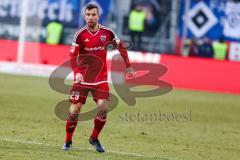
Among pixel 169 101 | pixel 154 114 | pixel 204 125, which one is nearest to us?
pixel 204 125

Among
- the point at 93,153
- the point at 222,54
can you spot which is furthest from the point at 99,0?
the point at 93,153

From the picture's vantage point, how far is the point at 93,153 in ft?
37.0

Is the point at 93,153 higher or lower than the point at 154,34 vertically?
higher

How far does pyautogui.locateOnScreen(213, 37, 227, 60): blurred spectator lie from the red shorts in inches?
839

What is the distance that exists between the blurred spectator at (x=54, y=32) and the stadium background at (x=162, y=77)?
23 centimetres

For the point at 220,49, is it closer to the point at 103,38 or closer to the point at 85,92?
the point at 103,38

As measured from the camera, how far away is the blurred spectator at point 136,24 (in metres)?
32.2

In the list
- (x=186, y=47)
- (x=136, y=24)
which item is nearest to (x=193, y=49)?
(x=186, y=47)

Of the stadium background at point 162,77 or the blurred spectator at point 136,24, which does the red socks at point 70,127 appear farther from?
the blurred spectator at point 136,24

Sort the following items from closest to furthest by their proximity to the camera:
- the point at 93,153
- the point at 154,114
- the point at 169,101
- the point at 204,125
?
the point at 93,153 < the point at 204,125 < the point at 154,114 < the point at 169,101

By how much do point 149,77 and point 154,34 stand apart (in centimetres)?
1062

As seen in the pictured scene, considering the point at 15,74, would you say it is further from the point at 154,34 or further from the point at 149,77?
the point at 154,34

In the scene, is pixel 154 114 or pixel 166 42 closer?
pixel 154 114

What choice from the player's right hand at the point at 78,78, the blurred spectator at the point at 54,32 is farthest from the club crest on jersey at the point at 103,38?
the blurred spectator at the point at 54,32
